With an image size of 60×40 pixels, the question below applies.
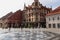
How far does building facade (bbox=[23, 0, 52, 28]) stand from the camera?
95000 mm

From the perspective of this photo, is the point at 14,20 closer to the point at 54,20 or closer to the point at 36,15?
the point at 36,15

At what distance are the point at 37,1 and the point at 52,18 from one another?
26170 millimetres

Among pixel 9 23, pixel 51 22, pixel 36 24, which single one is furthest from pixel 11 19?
Answer: pixel 51 22

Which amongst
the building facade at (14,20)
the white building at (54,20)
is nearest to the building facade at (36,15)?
the building facade at (14,20)

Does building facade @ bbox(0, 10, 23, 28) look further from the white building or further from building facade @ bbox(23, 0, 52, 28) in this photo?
the white building

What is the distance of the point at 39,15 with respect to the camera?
97.1 meters

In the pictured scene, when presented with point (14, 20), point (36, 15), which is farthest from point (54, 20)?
point (14, 20)

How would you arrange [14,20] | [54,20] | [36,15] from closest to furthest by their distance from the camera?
1. [54,20]
2. [36,15]
3. [14,20]

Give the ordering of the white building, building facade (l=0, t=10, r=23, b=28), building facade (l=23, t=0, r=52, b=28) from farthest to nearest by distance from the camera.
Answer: building facade (l=0, t=10, r=23, b=28)
building facade (l=23, t=0, r=52, b=28)
the white building

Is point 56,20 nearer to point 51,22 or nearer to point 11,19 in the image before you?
point 51,22

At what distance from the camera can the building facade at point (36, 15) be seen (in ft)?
312

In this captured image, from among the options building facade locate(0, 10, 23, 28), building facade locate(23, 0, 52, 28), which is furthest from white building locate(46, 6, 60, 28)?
building facade locate(0, 10, 23, 28)

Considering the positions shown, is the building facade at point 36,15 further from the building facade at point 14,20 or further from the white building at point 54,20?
the white building at point 54,20

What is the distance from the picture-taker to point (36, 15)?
97625 mm
